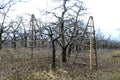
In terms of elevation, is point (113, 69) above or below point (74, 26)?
below

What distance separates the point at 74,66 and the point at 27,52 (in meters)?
4.66

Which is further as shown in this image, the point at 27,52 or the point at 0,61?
the point at 27,52

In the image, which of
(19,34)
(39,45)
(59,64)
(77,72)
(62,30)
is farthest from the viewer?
(19,34)

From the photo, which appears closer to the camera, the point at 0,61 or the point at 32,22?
the point at 0,61


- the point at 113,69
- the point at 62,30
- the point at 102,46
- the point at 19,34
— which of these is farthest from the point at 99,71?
the point at 102,46

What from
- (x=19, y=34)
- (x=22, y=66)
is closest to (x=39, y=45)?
(x=22, y=66)

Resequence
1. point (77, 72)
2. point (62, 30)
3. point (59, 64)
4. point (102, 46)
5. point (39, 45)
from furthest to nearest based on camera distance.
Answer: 1. point (102, 46)
2. point (39, 45)
3. point (62, 30)
4. point (59, 64)
5. point (77, 72)

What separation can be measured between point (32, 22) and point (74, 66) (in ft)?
13.9

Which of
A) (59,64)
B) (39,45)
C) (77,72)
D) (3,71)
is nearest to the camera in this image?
(3,71)

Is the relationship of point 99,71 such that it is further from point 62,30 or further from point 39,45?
point 39,45

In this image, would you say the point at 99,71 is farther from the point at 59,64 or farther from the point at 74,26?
the point at 74,26

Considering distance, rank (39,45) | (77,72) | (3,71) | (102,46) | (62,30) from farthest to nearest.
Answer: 1. (102,46)
2. (39,45)
3. (62,30)
4. (77,72)
5. (3,71)

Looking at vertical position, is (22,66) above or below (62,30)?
below

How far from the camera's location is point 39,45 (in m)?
17.4
